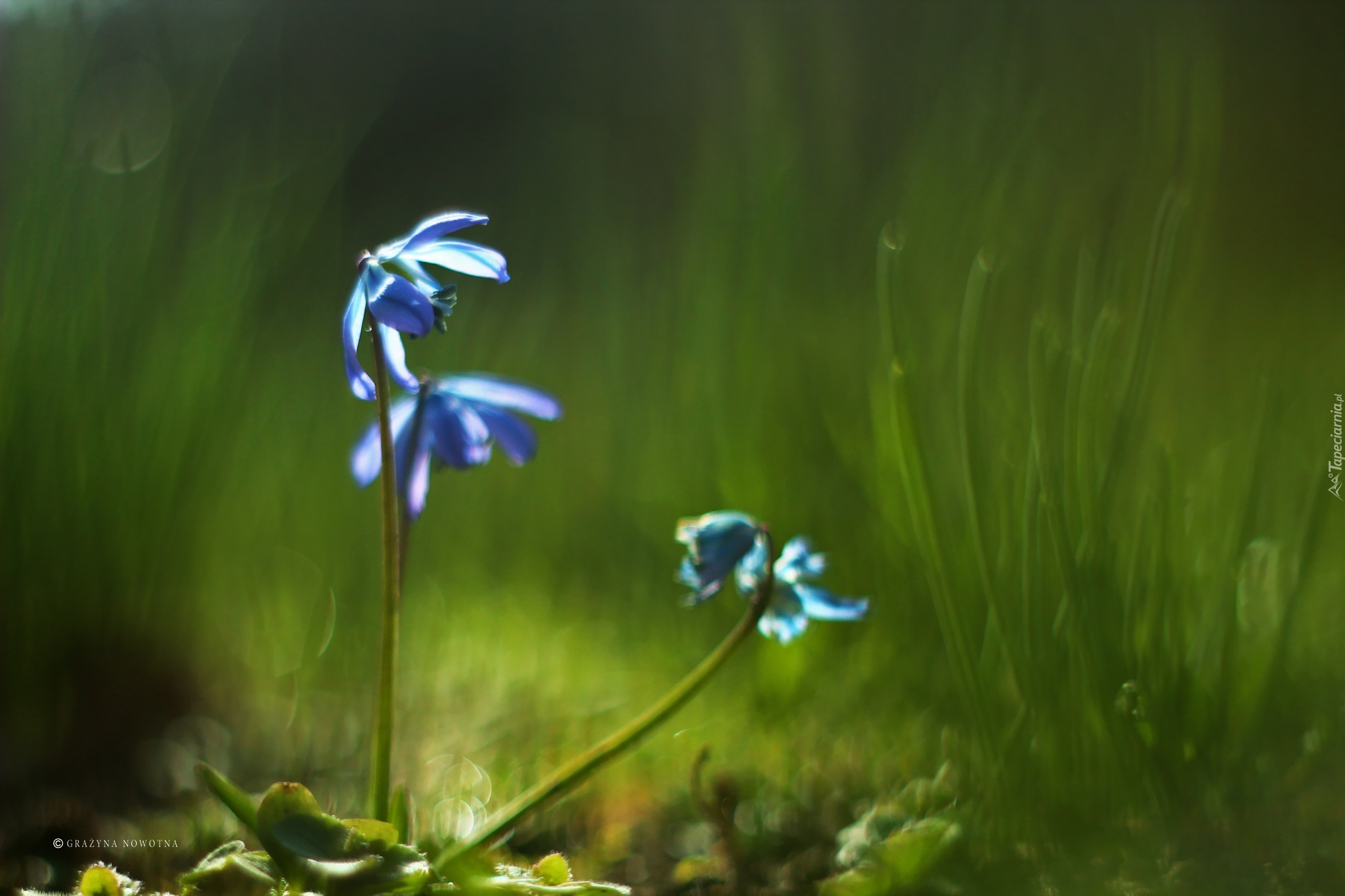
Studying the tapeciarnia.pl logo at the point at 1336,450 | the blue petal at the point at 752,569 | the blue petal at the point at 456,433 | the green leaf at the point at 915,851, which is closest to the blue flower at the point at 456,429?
the blue petal at the point at 456,433

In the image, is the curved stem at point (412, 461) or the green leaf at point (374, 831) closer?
the green leaf at point (374, 831)

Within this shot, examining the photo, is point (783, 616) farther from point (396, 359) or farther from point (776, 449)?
point (776, 449)

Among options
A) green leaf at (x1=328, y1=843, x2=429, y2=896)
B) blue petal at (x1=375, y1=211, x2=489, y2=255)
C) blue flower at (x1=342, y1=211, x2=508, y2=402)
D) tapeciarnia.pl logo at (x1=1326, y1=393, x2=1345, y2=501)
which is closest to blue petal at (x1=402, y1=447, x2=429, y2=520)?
blue flower at (x1=342, y1=211, x2=508, y2=402)

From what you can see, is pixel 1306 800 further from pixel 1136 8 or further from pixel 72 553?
pixel 72 553

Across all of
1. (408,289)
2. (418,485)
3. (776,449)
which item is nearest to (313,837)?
(418,485)

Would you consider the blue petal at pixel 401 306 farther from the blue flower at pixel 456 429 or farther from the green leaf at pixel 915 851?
the green leaf at pixel 915 851

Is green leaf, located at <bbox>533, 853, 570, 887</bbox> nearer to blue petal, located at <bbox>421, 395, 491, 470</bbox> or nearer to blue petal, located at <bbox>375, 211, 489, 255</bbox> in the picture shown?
blue petal, located at <bbox>421, 395, 491, 470</bbox>
